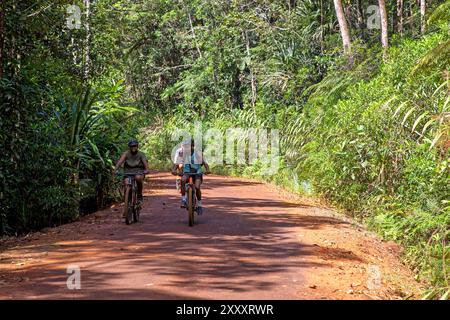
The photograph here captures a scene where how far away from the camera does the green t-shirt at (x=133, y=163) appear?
41.7 feet

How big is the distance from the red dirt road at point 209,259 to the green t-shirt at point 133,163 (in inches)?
43.5

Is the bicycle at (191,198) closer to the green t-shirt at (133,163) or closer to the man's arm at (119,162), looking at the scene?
the green t-shirt at (133,163)

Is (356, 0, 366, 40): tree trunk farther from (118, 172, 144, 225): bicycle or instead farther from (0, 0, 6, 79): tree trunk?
(0, 0, 6, 79): tree trunk

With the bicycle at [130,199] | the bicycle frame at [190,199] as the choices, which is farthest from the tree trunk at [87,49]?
the bicycle frame at [190,199]

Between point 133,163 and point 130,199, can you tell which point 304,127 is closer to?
point 133,163

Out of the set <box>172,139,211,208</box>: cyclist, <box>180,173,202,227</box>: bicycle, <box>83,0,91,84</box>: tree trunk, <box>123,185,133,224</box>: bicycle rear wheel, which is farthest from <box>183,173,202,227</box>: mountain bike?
<box>83,0,91,84</box>: tree trunk

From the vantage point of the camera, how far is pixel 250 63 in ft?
115

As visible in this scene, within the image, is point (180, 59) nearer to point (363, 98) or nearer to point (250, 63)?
point (250, 63)

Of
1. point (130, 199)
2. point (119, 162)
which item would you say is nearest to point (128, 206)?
point (130, 199)

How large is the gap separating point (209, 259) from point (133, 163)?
4231mm

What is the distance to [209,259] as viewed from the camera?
9.07 metres

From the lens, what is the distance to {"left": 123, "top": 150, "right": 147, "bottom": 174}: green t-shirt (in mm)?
12719

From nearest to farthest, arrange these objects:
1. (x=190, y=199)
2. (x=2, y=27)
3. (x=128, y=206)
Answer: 1. (x=2, y=27)
2. (x=190, y=199)
3. (x=128, y=206)
